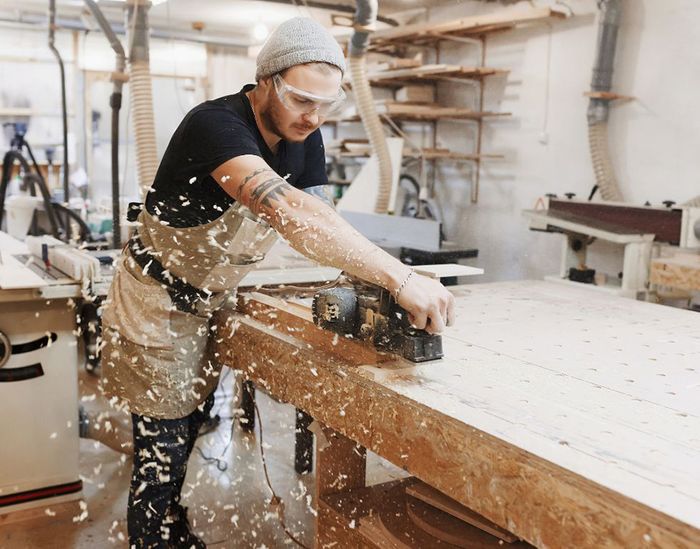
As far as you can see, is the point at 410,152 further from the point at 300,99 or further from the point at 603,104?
the point at 300,99

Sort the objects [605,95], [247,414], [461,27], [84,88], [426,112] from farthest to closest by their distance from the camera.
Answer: [84,88] → [426,112] → [461,27] → [605,95] → [247,414]

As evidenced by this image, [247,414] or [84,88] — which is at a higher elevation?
[84,88]

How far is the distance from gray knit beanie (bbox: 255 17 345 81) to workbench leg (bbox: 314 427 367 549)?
893mm

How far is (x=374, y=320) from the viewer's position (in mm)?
1551

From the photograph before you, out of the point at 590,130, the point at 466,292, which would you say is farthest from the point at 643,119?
the point at 466,292

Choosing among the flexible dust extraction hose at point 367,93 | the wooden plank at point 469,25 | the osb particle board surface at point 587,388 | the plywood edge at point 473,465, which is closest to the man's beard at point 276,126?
the plywood edge at point 473,465

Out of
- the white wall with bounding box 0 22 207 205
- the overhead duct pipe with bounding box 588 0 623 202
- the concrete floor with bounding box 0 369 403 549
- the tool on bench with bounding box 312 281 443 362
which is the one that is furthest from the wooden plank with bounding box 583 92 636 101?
the white wall with bounding box 0 22 207 205

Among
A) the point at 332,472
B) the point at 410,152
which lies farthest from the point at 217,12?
the point at 332,472

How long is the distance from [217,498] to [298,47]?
1.72 m

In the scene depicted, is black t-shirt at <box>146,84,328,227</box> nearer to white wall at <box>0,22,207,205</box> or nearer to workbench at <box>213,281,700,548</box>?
workbench at <box>213,281,700,548</box>

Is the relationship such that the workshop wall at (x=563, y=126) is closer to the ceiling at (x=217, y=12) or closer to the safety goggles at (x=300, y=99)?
the ceiling at (x=217, y=12)

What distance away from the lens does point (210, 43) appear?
23.9ft

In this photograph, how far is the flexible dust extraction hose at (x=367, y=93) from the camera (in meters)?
3.49

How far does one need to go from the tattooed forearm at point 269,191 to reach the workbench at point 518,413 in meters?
0.35
